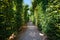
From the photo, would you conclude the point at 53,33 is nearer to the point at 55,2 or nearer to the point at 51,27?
the point at 51,27

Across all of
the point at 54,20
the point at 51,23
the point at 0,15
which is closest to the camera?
the point at 0,15

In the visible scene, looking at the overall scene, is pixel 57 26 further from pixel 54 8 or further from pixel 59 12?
pixel 54 8

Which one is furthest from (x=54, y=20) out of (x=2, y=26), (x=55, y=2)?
(x=2, y=26)

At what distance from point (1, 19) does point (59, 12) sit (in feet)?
11.9

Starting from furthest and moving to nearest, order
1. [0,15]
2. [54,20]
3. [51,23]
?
[51,23] → [54,20] → [0,15]

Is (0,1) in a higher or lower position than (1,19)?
higher

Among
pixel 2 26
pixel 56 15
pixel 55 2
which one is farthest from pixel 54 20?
pixel 2 26


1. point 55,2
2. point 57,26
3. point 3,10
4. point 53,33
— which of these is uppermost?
point 55,2

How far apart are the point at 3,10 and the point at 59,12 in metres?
3.57

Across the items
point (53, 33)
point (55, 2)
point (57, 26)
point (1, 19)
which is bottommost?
point (53, 33)

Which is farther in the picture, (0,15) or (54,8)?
(54,8)

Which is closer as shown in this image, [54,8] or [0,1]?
[0,1]

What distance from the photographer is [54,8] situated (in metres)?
8.30

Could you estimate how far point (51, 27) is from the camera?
27.9ft
